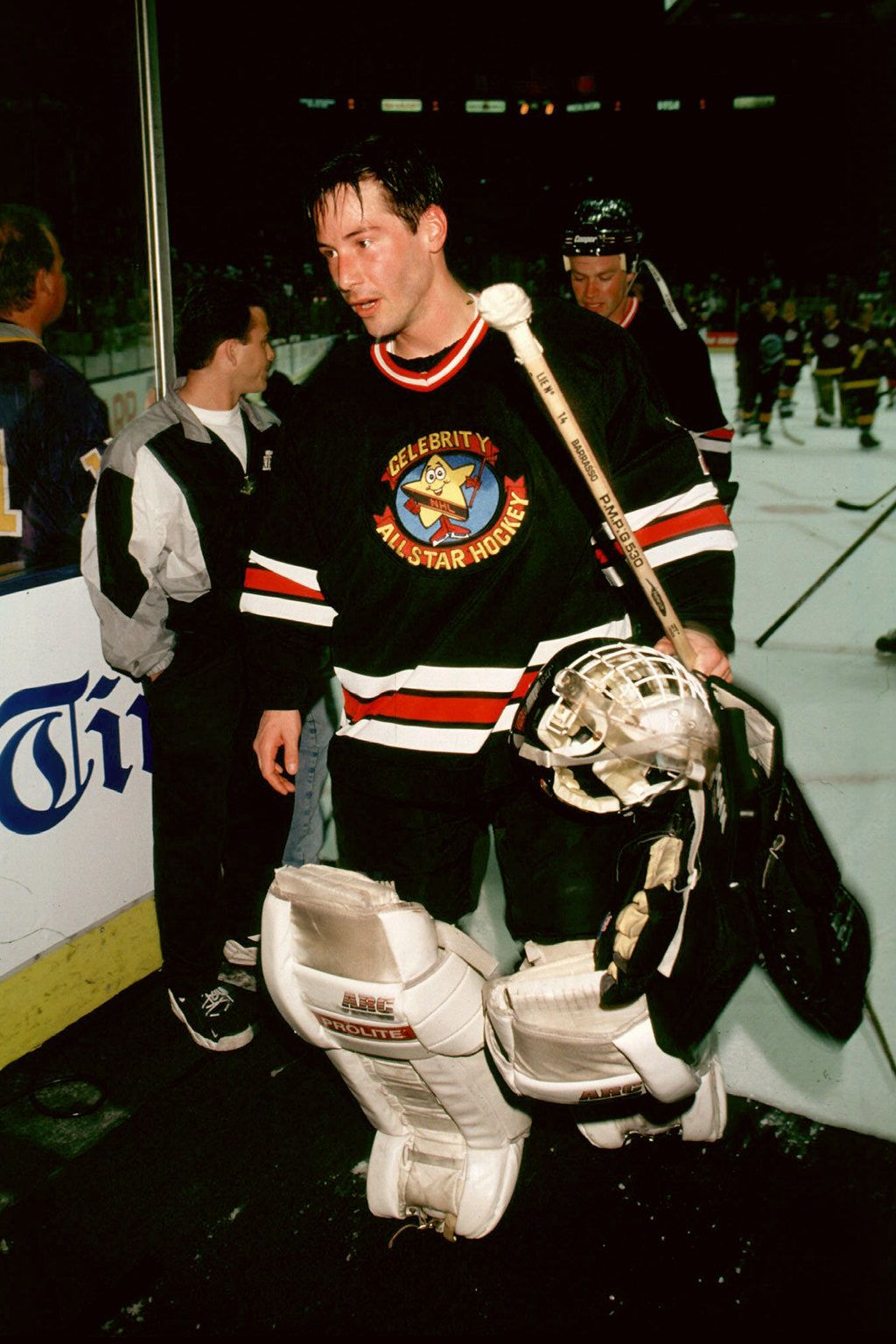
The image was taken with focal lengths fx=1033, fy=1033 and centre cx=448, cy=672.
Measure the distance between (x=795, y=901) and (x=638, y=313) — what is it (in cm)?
198

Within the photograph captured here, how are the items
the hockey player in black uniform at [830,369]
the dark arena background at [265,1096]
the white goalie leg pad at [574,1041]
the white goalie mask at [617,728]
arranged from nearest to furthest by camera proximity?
the white goalie mask at [617,728] → the white goalie leg pad at [574,1041] → the dark arena background at [265,1096] → the hockey player in black uniform at [830,369]

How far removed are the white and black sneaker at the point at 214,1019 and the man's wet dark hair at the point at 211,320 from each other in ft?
4.74

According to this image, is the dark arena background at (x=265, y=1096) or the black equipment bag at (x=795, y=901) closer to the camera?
the black equipment bag at (x=795, y=901)

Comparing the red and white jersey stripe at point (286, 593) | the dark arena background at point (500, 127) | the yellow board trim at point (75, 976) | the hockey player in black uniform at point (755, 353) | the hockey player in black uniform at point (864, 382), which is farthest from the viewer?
the hockey player in black uniform at point (755, 353)

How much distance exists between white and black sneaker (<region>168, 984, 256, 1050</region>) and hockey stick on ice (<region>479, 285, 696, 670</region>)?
1.47m

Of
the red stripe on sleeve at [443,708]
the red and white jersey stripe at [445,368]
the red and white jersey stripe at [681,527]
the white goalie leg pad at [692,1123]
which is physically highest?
the red and white jersey stripe at [445,368]

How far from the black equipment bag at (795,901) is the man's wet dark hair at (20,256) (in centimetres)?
182

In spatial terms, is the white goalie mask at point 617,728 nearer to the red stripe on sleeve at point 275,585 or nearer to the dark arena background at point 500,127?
the red stripe on sleeve at point 275,585

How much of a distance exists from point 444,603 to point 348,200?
62 cm

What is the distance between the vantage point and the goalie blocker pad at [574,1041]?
55.8 inches

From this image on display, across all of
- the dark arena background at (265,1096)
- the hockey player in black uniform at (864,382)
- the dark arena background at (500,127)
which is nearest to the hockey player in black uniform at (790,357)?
the hockey player in black uniform at (864,382)

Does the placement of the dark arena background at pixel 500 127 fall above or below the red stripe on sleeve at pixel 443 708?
above

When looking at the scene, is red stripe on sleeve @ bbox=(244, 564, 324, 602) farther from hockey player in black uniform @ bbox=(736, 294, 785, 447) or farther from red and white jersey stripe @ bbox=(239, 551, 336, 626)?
hockey player in black uniform @ bbox=(736, 294, 785, 447)

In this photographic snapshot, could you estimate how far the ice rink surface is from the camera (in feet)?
7.09
